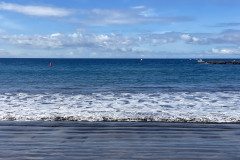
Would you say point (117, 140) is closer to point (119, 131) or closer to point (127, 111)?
point (119, 131)

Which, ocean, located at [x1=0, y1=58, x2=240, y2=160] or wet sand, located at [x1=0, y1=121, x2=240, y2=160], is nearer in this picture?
wet sand, located at [x1=0, y1=121, x2=240, y2=160]

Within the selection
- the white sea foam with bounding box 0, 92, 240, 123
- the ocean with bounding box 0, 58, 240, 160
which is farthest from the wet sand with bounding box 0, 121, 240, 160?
the white sea foam with bounding box 0, 92, 240, 123

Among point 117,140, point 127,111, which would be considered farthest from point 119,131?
point 127,111

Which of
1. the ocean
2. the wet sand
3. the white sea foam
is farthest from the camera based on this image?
the white sea foam

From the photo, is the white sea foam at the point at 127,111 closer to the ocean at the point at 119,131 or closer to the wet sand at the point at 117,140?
the ocean at the point at 119,131

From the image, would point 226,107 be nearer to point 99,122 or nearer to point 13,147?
point 99,122

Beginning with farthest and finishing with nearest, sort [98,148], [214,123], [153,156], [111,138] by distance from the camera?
[214,123], [111,138], [98,148], [153,156]

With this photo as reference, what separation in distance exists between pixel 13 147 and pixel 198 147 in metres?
→ 5.92

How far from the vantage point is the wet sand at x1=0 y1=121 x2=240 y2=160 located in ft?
25.5

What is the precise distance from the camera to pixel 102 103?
17.6 m

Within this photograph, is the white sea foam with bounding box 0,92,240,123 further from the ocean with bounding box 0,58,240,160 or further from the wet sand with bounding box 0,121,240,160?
the wet sand with bounding box 0,121,240,160

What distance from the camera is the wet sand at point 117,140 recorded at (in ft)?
25.5

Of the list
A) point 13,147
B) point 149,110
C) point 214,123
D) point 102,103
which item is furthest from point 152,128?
point 102,103

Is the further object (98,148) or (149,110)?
(149,110)
